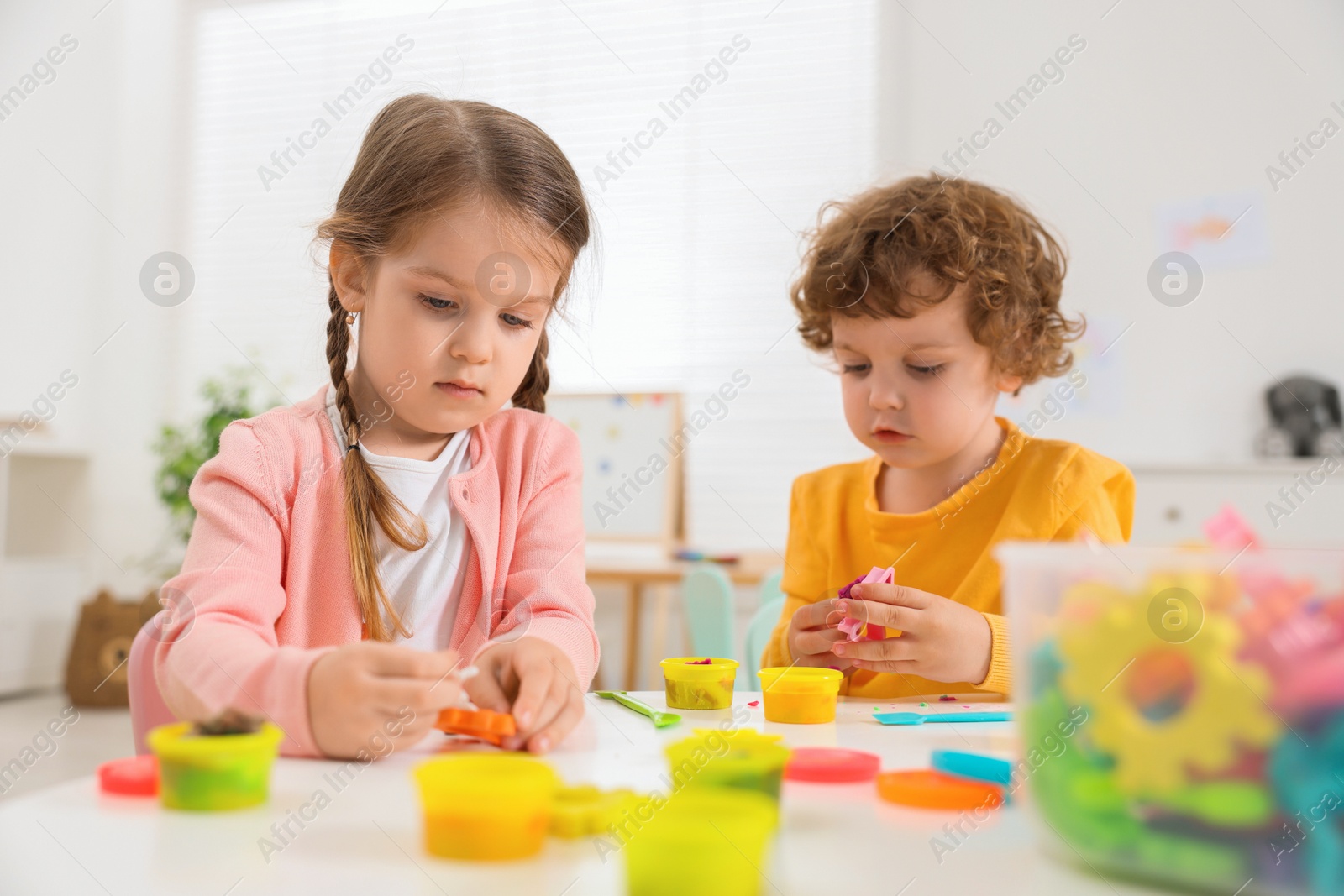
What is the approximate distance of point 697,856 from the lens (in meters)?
0.37

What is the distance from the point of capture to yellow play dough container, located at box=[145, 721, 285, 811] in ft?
1.62

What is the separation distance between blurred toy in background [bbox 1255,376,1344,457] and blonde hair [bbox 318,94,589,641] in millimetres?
2402

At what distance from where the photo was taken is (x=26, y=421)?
10.0 feet

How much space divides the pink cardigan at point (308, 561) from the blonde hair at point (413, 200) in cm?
2

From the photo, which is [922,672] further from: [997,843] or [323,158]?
[323,158]

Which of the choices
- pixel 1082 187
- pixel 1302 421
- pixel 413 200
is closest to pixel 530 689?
pixel 413 200

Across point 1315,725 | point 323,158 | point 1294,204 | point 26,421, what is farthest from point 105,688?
point 1294,204

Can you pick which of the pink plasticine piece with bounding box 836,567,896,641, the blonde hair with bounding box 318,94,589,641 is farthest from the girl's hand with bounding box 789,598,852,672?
the blonde hair with bounding box 318,94,589,641

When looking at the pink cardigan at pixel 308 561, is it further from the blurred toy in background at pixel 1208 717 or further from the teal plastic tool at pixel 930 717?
the blurred toy in background at pixel 1208 717

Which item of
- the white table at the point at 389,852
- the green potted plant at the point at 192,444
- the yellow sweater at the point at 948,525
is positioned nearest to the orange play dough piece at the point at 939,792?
the white table at the point at 389,852

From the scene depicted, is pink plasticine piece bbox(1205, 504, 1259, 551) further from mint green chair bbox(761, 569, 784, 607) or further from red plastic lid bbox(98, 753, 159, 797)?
mint green chair bbox(761, 569, 784, 607)

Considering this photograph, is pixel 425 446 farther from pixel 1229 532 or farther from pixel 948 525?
pixel 1229 532

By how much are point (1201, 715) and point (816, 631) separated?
1.85ft

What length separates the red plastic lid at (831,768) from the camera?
56cm
